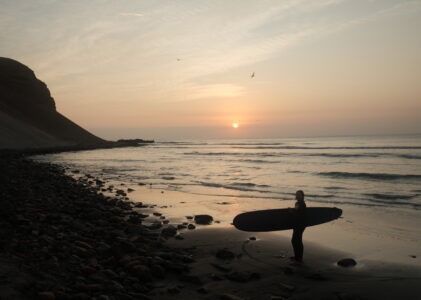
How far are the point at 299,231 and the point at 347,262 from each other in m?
1.16

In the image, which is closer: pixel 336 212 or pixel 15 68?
pixel 336 212

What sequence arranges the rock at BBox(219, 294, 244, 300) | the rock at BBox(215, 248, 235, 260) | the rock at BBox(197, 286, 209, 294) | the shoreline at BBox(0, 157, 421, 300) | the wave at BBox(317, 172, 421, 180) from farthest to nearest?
the wave at BBox(317, 172, 421, 180) → the rock at BBox(215, 248, 235, 260) → the rock at BBox(197, 286, 209, 294) → the rock at BBox(219, 294, 244, 300) → the shoreline at BBox(0, 157, 421, 300)

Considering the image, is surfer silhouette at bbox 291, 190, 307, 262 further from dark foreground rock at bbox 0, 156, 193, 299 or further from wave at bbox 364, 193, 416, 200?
wave at bbox 364, 193, 416, 200

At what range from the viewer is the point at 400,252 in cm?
816

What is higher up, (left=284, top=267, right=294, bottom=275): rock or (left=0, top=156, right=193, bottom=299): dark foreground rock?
(left=0, top=156, right=193, bottom=299): dark foreground rock

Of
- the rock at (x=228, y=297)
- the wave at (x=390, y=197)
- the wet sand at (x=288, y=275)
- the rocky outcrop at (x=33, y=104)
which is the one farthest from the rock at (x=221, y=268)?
the rocky outcrop at (x=33, y=104)

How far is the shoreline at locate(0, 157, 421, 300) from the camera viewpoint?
5062mm

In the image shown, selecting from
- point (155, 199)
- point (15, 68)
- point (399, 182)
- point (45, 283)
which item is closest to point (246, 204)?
point (155, 199)

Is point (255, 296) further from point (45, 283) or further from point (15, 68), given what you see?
point (15, 68)

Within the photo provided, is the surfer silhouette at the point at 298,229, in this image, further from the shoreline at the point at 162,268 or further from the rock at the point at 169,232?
the rock at the point at 169,232

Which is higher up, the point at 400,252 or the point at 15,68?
the point at 15,68

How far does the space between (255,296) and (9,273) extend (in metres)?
3.70

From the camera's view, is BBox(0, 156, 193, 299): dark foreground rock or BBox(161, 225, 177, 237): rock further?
BBox(161, 225, 177, 237): rock

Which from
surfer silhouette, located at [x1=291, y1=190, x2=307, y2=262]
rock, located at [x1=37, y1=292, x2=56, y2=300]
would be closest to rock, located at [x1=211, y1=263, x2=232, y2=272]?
surfer silhouette, located at [x1=291, y1=190, x2=307, y2=262]
